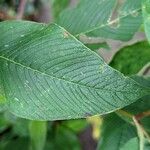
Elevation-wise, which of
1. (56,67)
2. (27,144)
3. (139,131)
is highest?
(56,67)

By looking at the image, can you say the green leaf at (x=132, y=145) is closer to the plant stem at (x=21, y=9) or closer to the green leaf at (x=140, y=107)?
the green leaf at (x=140, y=107)

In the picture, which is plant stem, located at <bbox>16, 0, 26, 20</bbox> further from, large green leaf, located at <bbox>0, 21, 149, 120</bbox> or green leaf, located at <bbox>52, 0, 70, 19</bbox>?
large green leaf, located at <bbox>0, 21, 149, 120</bbox>

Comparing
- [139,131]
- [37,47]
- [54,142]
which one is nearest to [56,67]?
[37,47]

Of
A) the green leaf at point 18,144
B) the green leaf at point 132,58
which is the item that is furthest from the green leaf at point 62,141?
the green leaf at point 132,58

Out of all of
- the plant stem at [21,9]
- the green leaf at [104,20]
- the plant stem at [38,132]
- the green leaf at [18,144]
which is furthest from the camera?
the green leaf at [18,144]

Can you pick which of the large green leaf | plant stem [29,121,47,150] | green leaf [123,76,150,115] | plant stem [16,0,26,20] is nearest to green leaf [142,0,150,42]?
the large green leaf

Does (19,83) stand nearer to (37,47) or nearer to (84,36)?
(37,47)

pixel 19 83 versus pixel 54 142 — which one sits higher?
pixel 19 83
